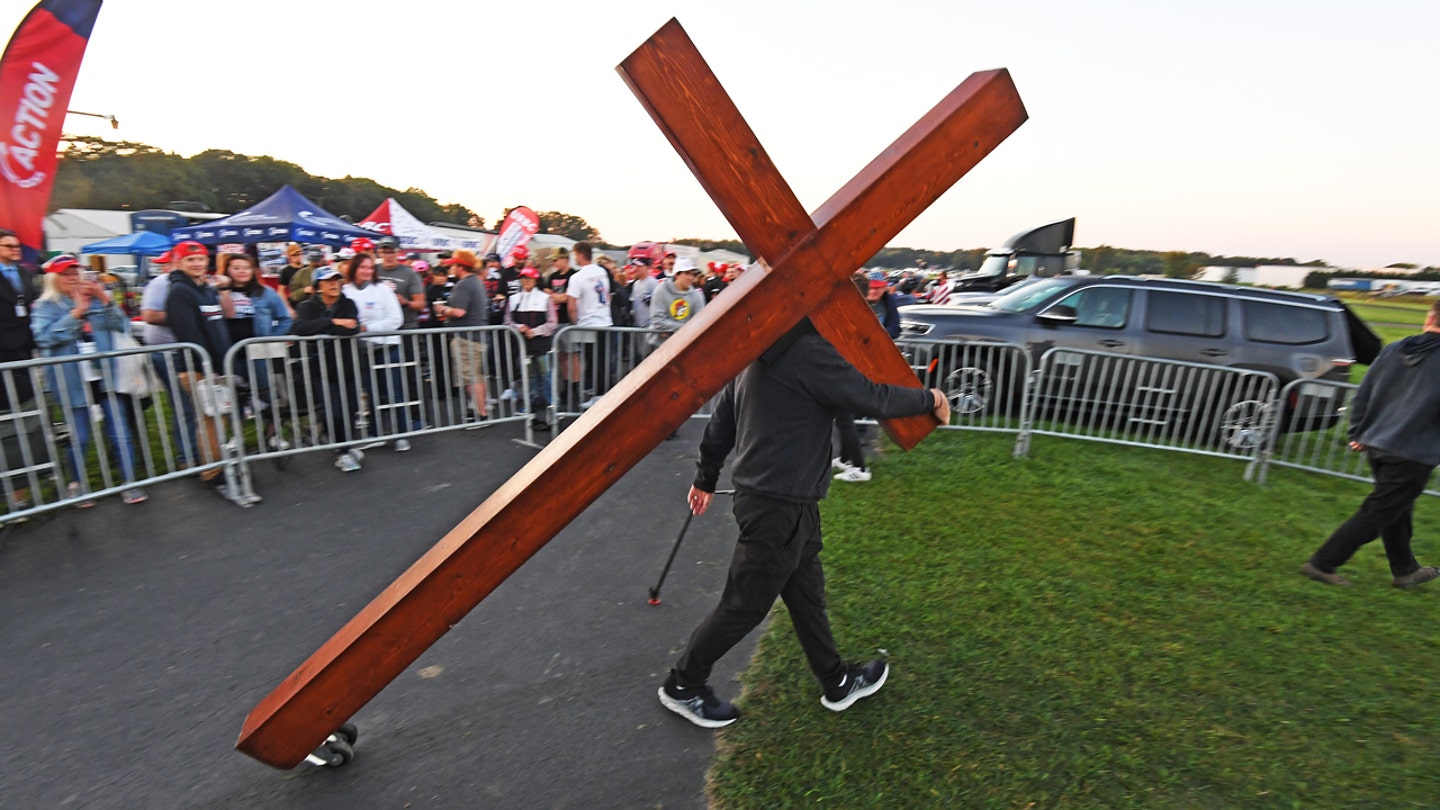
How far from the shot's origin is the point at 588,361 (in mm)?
7914

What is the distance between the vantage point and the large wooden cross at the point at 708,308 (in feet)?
5.17

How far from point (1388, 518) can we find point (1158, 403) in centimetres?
312

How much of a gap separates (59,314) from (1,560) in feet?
7.75

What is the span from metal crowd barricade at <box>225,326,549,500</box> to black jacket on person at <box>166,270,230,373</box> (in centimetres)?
31

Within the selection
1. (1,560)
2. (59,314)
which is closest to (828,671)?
(1,560)

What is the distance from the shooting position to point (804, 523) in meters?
2.62

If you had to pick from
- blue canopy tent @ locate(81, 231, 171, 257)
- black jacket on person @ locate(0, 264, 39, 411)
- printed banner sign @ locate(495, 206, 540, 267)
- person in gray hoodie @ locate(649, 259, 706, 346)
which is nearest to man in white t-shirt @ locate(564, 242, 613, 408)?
person in gray hoodie @ locate(649, 259, 706, 346)

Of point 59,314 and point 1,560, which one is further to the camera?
point 59,314

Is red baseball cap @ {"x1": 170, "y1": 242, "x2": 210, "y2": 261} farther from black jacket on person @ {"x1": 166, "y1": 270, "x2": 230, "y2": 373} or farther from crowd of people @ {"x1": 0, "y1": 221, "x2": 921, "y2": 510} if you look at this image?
black jacket on person @ {"x1": 166, "y1": 270, "x2": 230, "y2": 373}

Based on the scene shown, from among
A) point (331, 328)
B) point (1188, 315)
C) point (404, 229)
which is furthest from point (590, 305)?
point (404, 229)

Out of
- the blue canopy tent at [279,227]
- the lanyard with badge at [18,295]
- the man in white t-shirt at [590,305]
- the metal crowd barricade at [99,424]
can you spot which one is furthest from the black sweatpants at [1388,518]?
the blue canopy tent at [279,227]

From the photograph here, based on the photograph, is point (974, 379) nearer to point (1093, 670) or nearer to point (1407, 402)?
point (1407, 402)

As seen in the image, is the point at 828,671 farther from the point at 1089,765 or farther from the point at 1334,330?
the point at 1334,330

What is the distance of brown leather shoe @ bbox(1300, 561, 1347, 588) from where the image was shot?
439 cm
